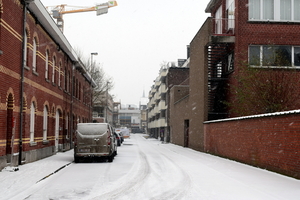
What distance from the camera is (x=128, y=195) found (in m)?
8.45

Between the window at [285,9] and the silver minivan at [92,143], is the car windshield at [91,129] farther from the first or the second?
the window at [285,9]

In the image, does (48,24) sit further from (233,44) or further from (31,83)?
(233,44)

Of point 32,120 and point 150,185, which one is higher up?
point 32,120

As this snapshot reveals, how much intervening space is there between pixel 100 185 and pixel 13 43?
7.47 metres

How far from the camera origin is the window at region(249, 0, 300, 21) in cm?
2400

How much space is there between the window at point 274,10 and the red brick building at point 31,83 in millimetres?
12096

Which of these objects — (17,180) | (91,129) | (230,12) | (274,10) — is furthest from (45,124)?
(274,10)

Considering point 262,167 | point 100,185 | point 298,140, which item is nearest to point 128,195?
point 100,185

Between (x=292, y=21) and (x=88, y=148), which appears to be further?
(x=292, y=21)

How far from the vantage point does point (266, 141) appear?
543 inches

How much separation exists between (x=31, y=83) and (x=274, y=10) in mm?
15545

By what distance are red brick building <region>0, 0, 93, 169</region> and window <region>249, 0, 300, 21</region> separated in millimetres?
12096

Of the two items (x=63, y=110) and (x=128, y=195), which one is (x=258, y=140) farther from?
(x=63, y=110)

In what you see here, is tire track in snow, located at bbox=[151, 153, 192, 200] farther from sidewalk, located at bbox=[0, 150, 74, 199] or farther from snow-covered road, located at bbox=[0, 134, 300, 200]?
sidewalk, located at bbox=[0, 150, 74, 199]
